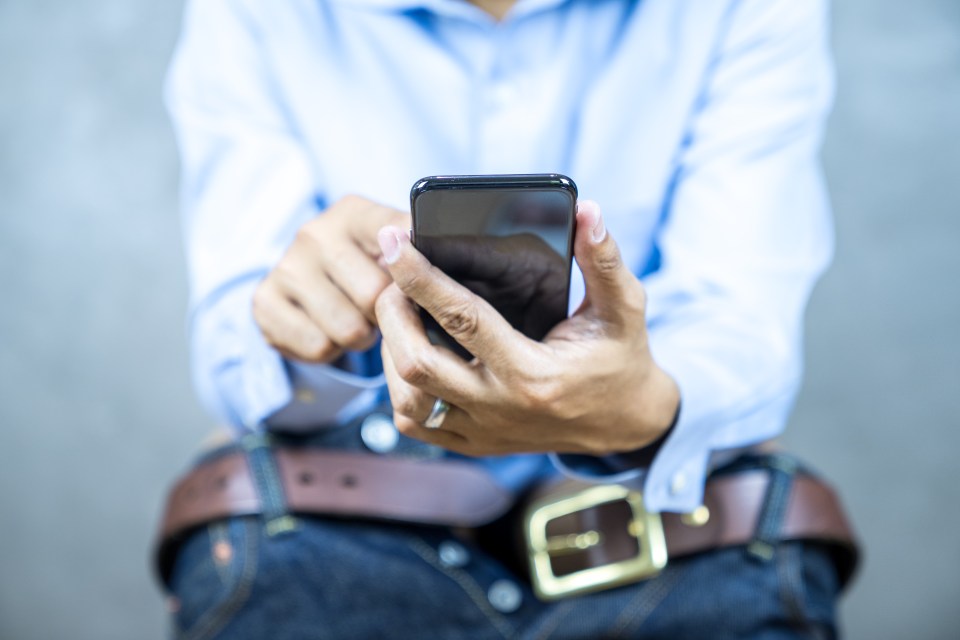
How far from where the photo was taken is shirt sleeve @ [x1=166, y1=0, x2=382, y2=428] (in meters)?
0.67

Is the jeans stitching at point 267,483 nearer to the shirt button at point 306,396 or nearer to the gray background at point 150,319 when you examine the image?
the shirt button at point 306,396

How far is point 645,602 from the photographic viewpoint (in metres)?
0.68

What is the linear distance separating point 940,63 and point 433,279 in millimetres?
953

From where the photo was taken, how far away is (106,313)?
49.0 inches

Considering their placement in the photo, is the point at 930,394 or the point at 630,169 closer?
the point at 630,169

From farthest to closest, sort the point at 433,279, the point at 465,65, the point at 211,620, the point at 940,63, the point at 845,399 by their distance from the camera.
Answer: the point at 845,399
the point at 940,63
the point at 465,65
the point at 211,620
the point at 433,279

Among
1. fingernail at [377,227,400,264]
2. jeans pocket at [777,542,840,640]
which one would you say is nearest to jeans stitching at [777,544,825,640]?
jeans pocket at [777,542,840,640]

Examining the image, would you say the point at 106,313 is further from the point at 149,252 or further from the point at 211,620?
the point at 211,620

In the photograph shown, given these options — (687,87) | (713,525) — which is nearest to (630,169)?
(687,87)

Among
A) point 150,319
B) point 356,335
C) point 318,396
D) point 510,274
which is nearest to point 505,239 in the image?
point 510,274

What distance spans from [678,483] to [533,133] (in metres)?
0.32

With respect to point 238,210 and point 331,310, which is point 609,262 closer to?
point 331,310

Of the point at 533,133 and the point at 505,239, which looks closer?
the point at 505,239

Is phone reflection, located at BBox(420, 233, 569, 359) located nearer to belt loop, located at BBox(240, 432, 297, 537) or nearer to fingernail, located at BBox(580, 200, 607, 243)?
fingernail, located at BBox(580, 200, 607, 243)
